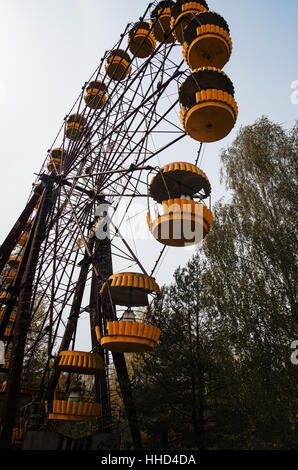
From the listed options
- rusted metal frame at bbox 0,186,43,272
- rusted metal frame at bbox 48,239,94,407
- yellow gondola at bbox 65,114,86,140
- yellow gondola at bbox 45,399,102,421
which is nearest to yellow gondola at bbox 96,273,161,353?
yellow gondola at bbox 45,399,102,421

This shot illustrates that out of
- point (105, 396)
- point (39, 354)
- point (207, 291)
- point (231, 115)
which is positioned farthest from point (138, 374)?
point (39, 354)

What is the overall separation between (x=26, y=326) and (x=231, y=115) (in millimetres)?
8559

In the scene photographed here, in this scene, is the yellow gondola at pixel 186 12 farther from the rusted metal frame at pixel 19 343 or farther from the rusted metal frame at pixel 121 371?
the rusted metal frame at pixel 19 343

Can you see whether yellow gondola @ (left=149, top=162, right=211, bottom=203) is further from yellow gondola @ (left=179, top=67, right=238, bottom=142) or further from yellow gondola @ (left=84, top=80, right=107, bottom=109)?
yellow gondola @ (left=84, top=80, right=107, bottom=109)

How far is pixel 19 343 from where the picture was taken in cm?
965

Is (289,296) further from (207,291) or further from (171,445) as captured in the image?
(171,445)

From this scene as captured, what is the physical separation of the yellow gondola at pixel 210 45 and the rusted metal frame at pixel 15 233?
10.0 m

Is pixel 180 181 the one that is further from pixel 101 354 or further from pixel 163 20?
pixel 163 20

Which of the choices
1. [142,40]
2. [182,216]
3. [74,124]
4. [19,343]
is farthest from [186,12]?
[19,343]

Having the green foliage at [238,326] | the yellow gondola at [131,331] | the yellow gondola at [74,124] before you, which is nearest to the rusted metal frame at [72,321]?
the green foliage at [238,326]

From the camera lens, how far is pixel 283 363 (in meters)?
11.2

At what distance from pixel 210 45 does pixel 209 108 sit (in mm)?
2734

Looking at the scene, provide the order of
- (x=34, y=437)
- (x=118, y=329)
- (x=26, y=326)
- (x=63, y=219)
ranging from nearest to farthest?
(x=34, y=437) < (x=118, y=329) < (x=26, y=326) < (x=63, y=219)

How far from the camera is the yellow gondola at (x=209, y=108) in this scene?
22.1 feet
